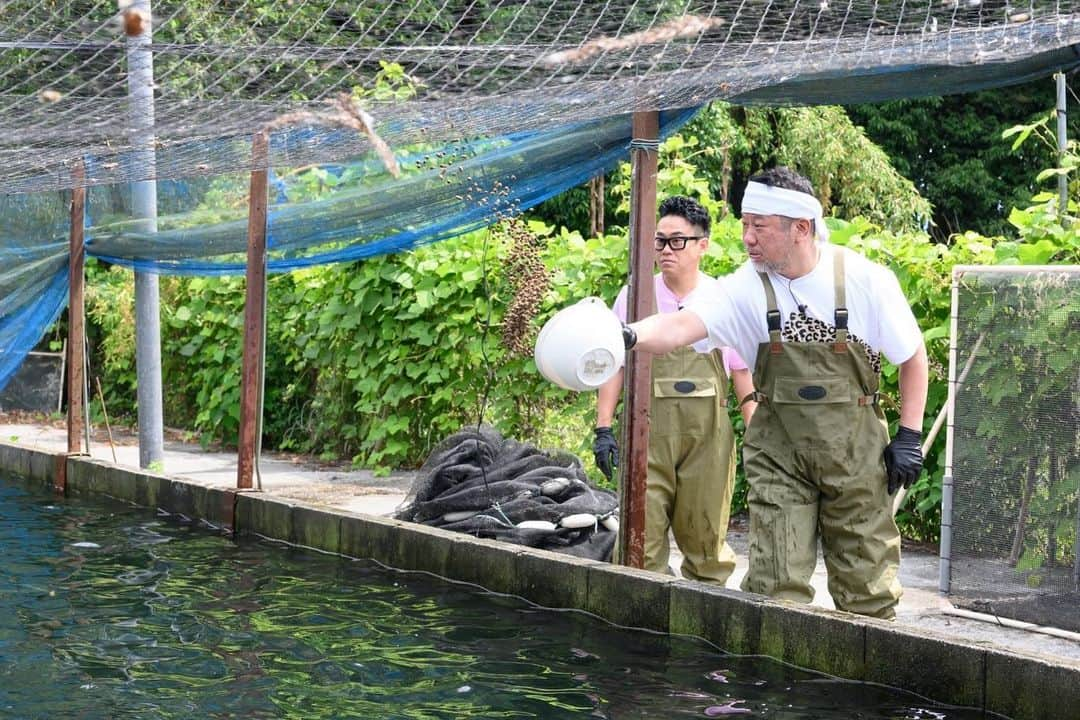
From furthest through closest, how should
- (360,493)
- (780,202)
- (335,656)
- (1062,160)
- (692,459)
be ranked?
1. (360,493)
2. (1062,160)
3. (692,459)
4. (335,656)
5. (780,202)

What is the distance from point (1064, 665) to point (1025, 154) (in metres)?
27.1

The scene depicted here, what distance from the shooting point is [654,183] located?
6.72 m

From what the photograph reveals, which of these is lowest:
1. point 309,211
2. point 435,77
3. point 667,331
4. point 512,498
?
point 512,498

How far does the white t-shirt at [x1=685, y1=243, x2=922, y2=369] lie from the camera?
5238 mm

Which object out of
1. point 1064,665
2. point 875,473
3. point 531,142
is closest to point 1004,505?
point 875,473

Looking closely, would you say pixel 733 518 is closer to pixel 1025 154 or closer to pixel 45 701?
pixel 45 701

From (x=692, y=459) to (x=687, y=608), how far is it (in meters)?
0.91

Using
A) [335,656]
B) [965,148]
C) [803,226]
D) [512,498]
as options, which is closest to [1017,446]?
[803,226]

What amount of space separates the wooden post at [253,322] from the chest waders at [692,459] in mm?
3274

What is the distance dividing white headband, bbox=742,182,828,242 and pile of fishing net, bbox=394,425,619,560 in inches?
A: 104

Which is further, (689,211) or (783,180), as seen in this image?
(689,211)

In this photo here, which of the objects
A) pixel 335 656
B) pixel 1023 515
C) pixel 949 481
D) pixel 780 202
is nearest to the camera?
pixel 780 202

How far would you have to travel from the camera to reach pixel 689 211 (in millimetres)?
6566

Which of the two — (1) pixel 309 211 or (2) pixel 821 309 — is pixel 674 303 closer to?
(2) pixel 821 309
